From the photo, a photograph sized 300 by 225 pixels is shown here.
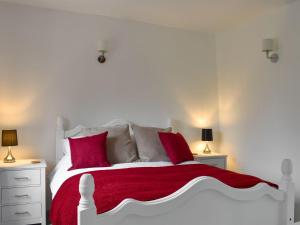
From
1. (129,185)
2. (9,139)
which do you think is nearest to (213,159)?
(129,185)

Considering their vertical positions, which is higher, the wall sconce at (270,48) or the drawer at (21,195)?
the wall sconce at (270,48)

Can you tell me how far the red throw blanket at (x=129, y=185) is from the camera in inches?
68.1

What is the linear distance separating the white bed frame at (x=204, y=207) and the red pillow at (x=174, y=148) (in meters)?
1.17

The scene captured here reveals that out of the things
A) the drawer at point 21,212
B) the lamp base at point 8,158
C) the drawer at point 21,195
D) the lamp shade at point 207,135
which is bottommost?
the drawer at point 21,212

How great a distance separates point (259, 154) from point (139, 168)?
1671mm

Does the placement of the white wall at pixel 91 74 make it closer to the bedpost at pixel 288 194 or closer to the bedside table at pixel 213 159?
the bedside table at pixel 213 159

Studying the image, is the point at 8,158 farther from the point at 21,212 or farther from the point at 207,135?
the point at 207,135

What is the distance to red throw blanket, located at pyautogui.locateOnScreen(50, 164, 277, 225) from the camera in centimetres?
173

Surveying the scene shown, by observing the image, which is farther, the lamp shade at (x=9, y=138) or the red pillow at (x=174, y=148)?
the red pillow at (x=174, y=148)

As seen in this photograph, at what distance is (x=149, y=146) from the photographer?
3086 millimetres

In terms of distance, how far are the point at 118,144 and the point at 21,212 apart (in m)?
1.12

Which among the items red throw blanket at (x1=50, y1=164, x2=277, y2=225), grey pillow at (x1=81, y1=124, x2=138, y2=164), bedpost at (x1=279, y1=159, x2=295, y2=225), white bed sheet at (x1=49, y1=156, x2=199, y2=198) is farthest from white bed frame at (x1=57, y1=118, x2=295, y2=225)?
grey pillow at (x1=81, y1=124, x2=138, y2=164)

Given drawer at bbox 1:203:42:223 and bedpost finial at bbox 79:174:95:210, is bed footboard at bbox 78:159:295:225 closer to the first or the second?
bedpost finial at bbox 79:174:95:210

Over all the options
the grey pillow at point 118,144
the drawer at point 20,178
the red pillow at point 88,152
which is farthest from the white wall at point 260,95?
the drawer at point 20,178
